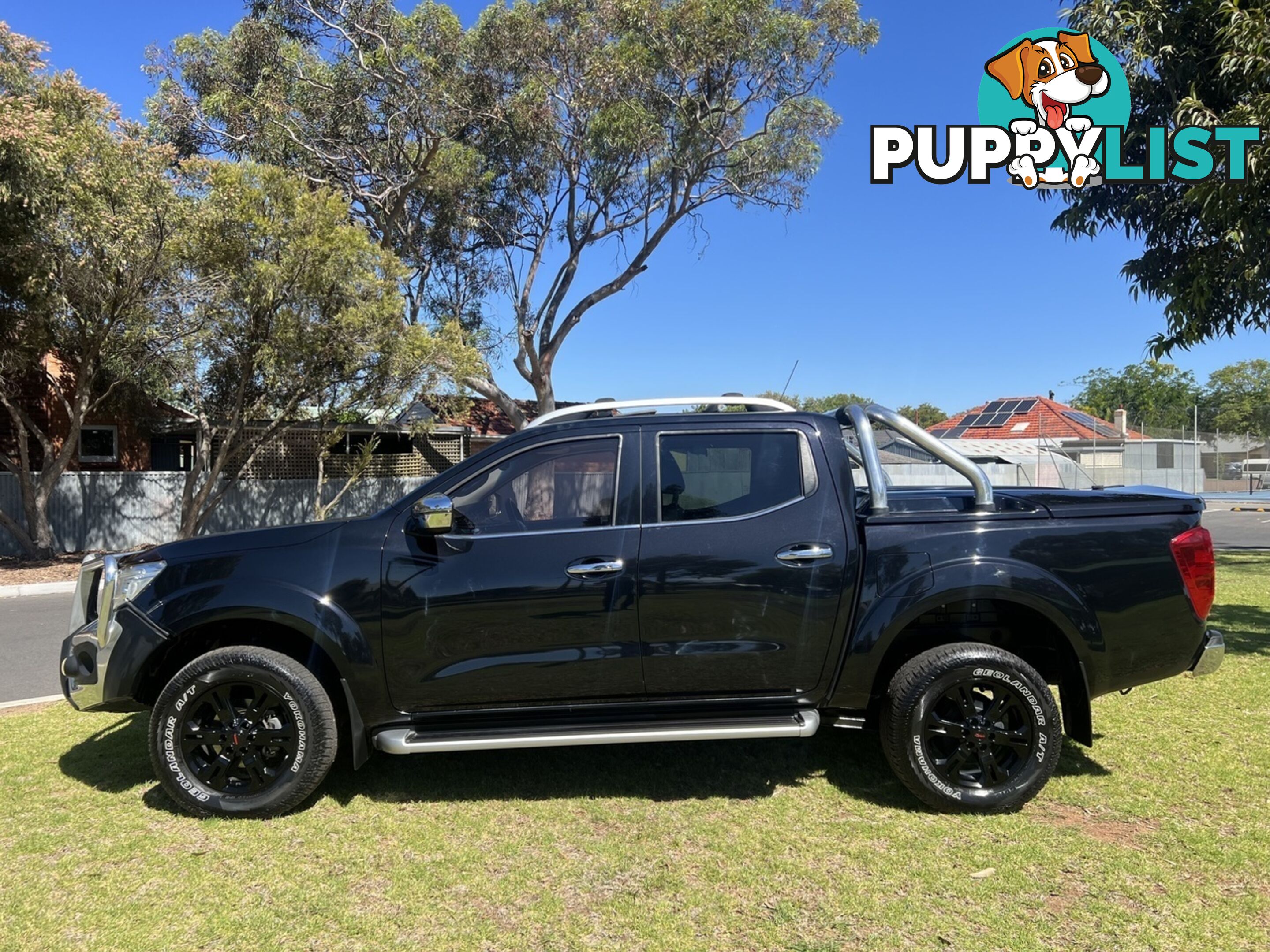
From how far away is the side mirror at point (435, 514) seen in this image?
377cm

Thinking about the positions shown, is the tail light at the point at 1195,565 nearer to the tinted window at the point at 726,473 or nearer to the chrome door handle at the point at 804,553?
the chrome door handle at the point at 804,553

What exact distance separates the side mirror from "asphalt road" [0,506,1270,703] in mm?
4399

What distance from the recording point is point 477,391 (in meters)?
21.5

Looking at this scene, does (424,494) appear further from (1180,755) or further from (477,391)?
(477,391)

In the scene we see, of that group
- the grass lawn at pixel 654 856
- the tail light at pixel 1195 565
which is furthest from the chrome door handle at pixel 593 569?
the tail light at pixel 1195 565

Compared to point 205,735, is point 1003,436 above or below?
above

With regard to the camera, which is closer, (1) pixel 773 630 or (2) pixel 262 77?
(1) pixel 773 630

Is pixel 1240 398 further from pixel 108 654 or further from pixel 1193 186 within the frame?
pixel 108 654

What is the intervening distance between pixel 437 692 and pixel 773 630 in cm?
157

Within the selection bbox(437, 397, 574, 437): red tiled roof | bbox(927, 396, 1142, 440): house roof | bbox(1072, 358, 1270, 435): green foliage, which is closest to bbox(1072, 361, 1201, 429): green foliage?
bbox(1072, 358, 1270, 435): green foliage

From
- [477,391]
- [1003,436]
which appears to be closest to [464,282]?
[477,391]

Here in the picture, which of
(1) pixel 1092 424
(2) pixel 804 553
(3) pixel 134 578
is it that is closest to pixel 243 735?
(3) pixel 134 578

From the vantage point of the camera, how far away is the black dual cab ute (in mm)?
3830

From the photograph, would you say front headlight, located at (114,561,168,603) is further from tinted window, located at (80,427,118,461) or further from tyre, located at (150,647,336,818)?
tinted window, located at (80,427,118,461)
